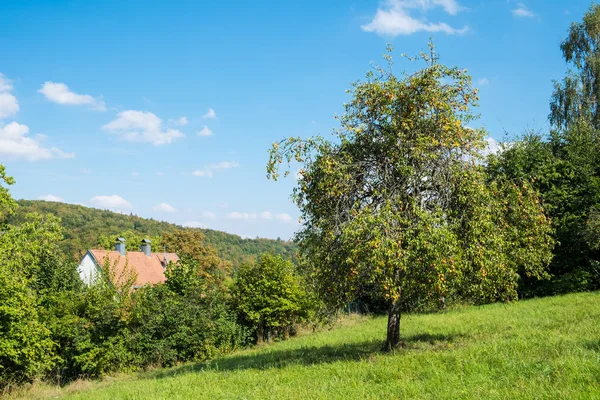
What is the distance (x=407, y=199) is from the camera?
11.4 m

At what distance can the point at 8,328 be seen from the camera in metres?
19.2

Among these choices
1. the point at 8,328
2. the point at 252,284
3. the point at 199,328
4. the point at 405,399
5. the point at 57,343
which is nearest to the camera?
the point at 405,399

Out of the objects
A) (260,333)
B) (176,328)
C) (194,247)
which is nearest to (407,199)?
(176,328)

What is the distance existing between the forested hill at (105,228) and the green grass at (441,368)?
206 ft

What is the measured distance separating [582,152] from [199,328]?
2307 cm

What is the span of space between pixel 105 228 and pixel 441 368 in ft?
310

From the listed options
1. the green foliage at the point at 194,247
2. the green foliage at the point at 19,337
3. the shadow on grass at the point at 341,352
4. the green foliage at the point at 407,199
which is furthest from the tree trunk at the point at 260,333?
the green foliage at the point at 194,247

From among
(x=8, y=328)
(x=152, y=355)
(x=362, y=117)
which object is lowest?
(x=152, y=355)

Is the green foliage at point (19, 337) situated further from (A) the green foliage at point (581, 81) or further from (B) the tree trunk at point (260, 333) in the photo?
(A) the green foliage at point (581, 81)

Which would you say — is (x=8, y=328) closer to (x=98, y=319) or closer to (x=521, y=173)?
(x=98, y=319)

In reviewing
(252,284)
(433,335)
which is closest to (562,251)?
(433,335)

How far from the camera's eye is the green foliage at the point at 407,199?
409 inches

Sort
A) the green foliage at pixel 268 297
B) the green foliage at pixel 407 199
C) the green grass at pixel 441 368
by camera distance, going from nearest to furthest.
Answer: the green grass at pixel 441 368 < the green foliage at pixel 407 199 < the green foliage at pixel 268 297

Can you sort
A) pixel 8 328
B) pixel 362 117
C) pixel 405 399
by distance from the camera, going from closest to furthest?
1. pixel 405 399
2. pixel 362 117
3. pixel 8 328
